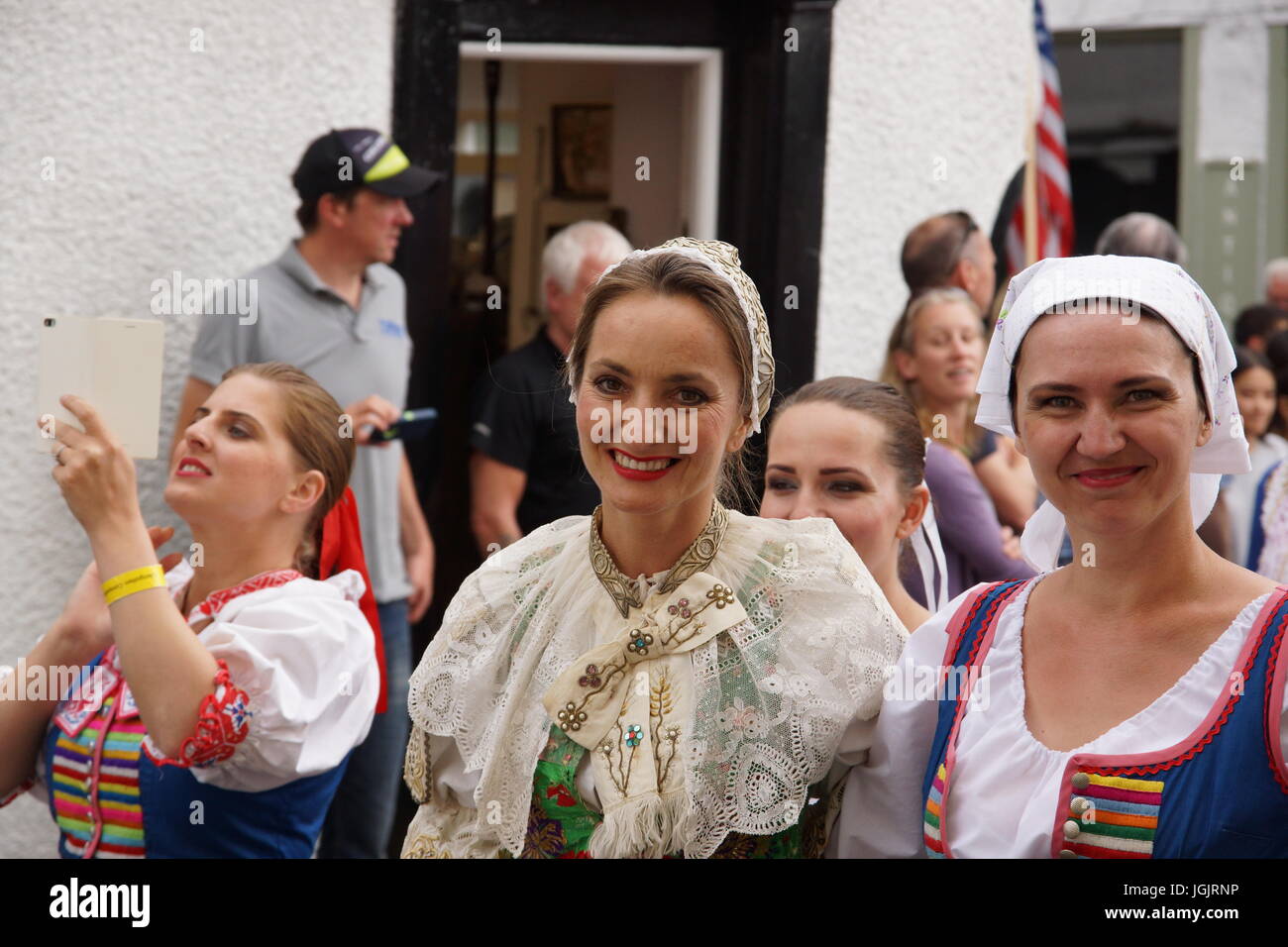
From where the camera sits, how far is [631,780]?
6.64 feet

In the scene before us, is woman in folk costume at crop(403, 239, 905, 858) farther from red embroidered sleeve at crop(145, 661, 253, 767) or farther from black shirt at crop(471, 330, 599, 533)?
black shirt at crop(471, 330, 599, 533)

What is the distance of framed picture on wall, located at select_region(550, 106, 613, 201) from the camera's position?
540cm

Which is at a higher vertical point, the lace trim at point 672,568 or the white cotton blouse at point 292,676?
the lace trim at point 672,568

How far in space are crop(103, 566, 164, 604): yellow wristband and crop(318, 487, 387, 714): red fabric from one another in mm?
420

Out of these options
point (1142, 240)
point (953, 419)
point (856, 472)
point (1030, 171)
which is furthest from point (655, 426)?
point (1142, 240)

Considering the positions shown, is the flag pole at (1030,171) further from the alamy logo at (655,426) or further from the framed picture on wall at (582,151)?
the alamy logo at (655,426)

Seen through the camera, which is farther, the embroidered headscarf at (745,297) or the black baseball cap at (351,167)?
the black baseball cap at (351,167)

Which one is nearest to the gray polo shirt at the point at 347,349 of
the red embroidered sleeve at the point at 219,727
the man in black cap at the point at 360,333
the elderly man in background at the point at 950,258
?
the man in black cap at the point at 360,333

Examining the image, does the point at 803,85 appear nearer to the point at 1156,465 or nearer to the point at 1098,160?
the point at 1156,465

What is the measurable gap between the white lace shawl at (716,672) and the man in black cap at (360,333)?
1667mm

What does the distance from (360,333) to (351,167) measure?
0.45 meters

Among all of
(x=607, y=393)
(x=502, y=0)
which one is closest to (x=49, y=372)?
(x=607, y=393)

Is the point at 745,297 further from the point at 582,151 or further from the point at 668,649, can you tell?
the point at 582,151

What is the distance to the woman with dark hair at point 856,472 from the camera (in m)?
2.73
